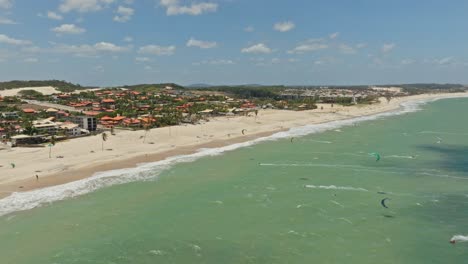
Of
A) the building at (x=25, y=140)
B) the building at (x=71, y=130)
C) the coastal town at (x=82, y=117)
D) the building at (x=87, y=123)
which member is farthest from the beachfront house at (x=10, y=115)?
the building at (x=25, y=140)

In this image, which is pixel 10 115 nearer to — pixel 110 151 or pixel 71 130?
pixel 71 130

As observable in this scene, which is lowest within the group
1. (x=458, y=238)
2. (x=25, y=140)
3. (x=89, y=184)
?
(x=458, y=238)

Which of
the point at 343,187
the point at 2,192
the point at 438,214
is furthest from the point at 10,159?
the point at 438,214

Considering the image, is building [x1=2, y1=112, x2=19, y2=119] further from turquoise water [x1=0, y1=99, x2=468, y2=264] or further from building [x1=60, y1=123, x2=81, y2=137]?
turquoise water [x1=0, y1=99, x2=468, y2=264]

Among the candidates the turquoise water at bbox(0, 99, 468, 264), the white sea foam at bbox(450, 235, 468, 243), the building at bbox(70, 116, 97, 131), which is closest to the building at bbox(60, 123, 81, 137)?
the building at bbox(70, 116, 97, 131)

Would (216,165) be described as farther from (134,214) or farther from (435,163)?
(435,163)

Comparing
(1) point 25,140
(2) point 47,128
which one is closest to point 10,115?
(2) point 47,128

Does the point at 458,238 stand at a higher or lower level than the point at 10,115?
lower
